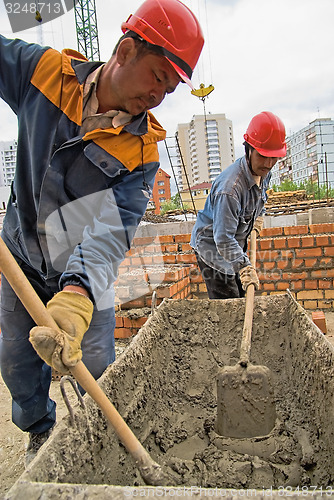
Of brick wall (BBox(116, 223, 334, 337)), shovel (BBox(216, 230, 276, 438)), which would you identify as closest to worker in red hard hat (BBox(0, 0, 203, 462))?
shovel (BBox(216, 230, 276, 438))

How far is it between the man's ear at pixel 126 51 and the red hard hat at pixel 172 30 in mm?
52

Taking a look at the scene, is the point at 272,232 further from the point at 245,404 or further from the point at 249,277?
the point at 245,404

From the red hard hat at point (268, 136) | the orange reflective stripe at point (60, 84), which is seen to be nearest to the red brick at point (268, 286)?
the red hard hat at point (268, 136)

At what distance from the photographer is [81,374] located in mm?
1077

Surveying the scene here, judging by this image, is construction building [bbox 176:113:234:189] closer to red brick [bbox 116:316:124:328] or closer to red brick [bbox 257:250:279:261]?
red brick [bbox 257:250:279:261]

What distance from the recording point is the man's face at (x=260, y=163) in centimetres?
280

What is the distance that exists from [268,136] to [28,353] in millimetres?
2170

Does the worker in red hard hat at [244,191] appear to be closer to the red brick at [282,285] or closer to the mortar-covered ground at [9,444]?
the mortar-covered ground at [9,444]

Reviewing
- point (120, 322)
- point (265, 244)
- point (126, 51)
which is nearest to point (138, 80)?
point (126, 51)

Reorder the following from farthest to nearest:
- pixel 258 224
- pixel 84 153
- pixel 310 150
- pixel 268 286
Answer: pixel 310 150 < pixel 268 286 < pixel 258 224 < pixel 84 153

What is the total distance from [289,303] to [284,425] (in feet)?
3.08

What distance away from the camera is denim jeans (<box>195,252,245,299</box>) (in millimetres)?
3229

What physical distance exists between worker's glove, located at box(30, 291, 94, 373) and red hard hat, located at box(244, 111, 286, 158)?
203 centimetres

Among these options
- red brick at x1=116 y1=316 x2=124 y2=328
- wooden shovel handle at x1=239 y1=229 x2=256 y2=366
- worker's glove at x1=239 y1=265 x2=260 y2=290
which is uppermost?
worker's glove at x1=239 y1=265 x2=260 y2=290
